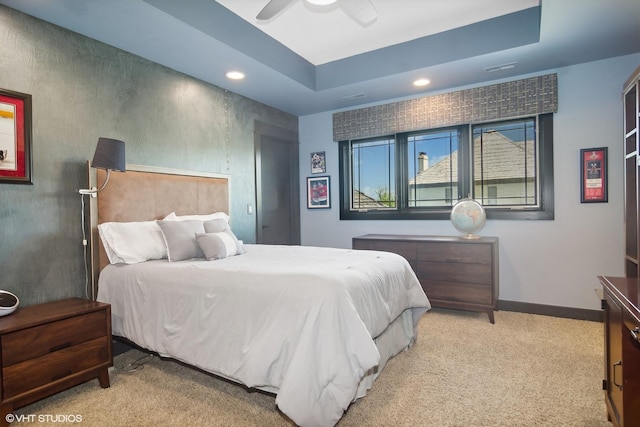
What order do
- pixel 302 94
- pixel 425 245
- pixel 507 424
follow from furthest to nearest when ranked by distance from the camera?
pixel 302 94
pixel 425 245
pixel 507 424

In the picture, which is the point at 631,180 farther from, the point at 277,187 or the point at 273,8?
the point at 277,187

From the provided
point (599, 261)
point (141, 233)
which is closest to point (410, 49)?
point (599, 261)

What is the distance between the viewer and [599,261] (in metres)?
3.37

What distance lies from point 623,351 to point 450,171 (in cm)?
297

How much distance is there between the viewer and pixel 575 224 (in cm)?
346

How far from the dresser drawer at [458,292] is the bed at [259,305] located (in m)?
0.88

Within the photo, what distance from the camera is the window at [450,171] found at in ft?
12.1

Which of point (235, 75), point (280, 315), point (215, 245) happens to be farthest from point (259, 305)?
point (235, 75)

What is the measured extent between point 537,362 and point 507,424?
924mm

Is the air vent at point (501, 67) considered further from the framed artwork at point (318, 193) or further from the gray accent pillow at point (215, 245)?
the gray accent pillow at point (215, 245)

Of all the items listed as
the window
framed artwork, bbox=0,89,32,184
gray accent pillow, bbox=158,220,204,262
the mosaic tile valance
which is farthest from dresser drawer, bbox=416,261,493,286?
framed artwork, bbox=0,89,32,184

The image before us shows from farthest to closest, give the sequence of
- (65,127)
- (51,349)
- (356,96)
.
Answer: (356,96)
(65,127)
(51,349)

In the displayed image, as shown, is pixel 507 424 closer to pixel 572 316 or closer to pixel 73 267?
pixel 572 316

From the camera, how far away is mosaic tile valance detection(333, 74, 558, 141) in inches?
140
